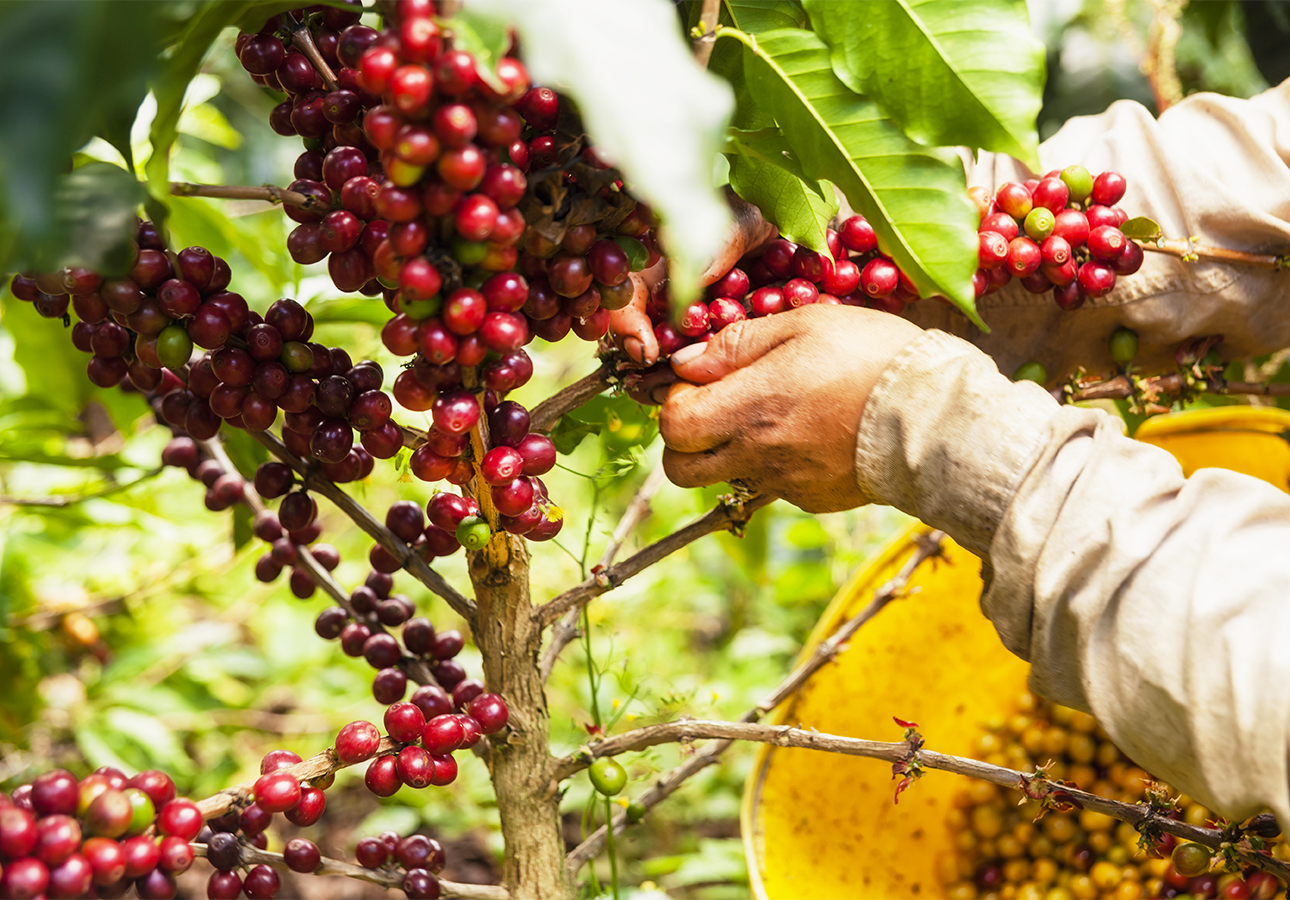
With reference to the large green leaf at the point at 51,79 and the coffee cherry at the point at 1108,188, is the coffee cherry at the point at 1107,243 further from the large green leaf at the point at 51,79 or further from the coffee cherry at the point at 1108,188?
the large green leaf at the point at 51,79

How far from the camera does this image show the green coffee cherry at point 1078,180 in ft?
2.86

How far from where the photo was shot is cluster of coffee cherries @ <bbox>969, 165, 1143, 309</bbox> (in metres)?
0.85

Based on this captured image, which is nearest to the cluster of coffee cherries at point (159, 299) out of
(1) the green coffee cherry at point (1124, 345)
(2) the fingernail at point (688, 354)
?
(2) the fingernail at point (688, 354)

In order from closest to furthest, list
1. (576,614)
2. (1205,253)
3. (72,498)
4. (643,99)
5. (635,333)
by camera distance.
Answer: (643,99) < (635,333) < (1205,253) < (576,614) < (72,498)

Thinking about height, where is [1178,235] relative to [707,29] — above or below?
below

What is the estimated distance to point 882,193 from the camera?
70cm

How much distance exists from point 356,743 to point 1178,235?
0.97 metres

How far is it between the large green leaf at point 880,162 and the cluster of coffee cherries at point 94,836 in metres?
0.66

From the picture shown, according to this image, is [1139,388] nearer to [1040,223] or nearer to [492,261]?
[1040,223]

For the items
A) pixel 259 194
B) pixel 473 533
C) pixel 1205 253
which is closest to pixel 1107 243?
pixel 1205 253

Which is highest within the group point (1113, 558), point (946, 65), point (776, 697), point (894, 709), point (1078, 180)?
point (946, 65)

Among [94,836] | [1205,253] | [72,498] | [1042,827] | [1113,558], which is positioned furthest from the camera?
[1042,827]

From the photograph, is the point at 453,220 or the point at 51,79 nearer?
the point at 51,79

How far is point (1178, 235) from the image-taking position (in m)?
0.98
